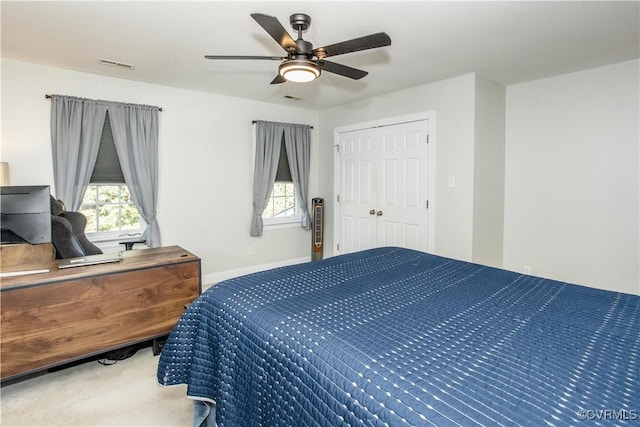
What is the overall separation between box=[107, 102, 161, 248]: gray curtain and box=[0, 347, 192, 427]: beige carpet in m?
1.70

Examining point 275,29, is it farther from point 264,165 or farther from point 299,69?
point 264,165

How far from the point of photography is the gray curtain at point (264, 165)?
15.1ft

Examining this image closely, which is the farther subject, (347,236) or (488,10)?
(347,236)

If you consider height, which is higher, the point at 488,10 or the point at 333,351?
the point at 488,10

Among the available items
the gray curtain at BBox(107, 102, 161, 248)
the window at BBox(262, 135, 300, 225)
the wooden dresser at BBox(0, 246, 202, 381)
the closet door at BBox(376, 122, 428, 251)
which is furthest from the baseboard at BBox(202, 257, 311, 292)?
the closet door at BBox(376, 122, 428, 251)

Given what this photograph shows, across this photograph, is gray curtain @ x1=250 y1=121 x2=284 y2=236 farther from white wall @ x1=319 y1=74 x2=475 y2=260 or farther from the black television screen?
the black television screen

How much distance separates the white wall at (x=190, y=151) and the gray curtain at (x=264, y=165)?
0.10 metres

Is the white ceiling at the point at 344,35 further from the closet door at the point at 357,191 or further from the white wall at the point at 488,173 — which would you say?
the closet door at the point at 357,191

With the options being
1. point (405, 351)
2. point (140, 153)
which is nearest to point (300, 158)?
point (140, 153)

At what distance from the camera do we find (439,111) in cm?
371

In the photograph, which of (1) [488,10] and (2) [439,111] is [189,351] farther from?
(2) [439,111]

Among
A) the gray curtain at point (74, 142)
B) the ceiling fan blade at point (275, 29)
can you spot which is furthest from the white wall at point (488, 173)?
the gray curtain at point (74, 142)

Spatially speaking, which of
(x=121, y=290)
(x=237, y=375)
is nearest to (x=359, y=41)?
(x=237, y=375)

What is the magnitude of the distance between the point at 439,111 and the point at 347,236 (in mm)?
2121
